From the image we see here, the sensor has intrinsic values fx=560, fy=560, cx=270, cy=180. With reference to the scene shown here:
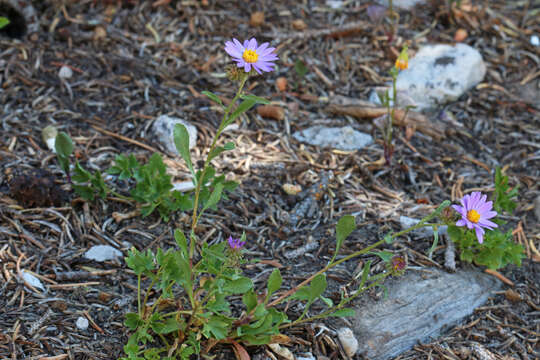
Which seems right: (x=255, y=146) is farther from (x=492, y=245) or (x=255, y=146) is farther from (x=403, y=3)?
(x=403, y=3)

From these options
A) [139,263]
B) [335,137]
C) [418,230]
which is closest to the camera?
[139,263]

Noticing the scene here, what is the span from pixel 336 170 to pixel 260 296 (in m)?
1.05

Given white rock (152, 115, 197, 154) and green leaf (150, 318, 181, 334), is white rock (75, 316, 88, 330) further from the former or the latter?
white rock (152, 115, 197, 154)

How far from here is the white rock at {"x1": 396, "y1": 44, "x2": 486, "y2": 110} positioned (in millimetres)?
3695

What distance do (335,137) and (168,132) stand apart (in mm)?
967

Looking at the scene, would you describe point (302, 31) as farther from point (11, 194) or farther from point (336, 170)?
point (11, 194)

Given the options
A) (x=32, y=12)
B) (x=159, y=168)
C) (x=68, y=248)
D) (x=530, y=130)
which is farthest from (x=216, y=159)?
(x=530, y=130)

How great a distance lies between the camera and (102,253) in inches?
95.1

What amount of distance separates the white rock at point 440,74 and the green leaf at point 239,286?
2.22m

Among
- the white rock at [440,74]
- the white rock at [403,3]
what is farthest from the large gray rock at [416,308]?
the white rock at [403,3]

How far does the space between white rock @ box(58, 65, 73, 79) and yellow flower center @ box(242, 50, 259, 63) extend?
6.08 ft

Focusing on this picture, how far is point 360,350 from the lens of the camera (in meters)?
2.20

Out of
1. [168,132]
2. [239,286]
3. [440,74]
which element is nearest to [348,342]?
[239,286]

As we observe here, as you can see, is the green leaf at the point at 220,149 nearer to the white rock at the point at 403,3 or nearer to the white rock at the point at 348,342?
the white rock at the point at 348,342
